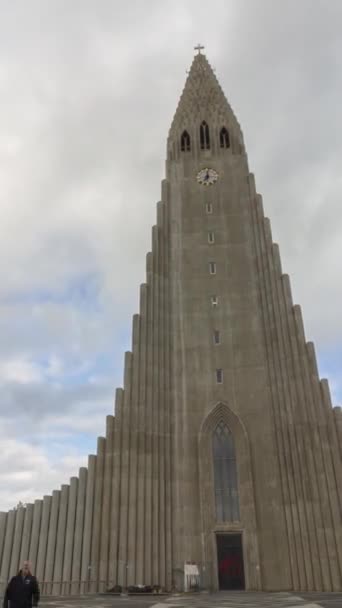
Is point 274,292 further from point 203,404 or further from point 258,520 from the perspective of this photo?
point 258,520

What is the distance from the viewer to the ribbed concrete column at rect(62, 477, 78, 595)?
30078mm

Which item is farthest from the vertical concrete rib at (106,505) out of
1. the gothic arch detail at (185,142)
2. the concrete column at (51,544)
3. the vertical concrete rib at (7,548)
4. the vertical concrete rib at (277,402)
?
the gothic arch detail at (185,142)

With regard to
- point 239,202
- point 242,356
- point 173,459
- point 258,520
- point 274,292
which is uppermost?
point 239,202

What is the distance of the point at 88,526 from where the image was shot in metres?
31.3

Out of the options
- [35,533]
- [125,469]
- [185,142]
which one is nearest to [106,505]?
[125,469]

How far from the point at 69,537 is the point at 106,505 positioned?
3.09 m

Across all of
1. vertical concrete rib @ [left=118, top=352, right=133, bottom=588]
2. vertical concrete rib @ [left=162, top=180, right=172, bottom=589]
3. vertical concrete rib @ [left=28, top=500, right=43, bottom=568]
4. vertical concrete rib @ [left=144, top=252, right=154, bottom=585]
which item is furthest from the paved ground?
vertical concrete rib @ [left=28, top=500, right=43, bottom=568]

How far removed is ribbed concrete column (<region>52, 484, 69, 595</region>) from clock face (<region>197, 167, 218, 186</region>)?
2643 cm

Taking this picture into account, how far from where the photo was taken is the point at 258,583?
2947 centimetres

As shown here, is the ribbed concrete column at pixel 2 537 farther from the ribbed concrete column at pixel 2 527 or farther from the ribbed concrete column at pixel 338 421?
the ribbed concrete column at pixel 338 421

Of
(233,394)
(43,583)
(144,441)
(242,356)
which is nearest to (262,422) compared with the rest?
(233,394)

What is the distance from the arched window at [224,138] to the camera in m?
46.0

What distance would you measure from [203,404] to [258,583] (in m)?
11.0

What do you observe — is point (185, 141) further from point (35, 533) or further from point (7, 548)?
point (7, 548)
